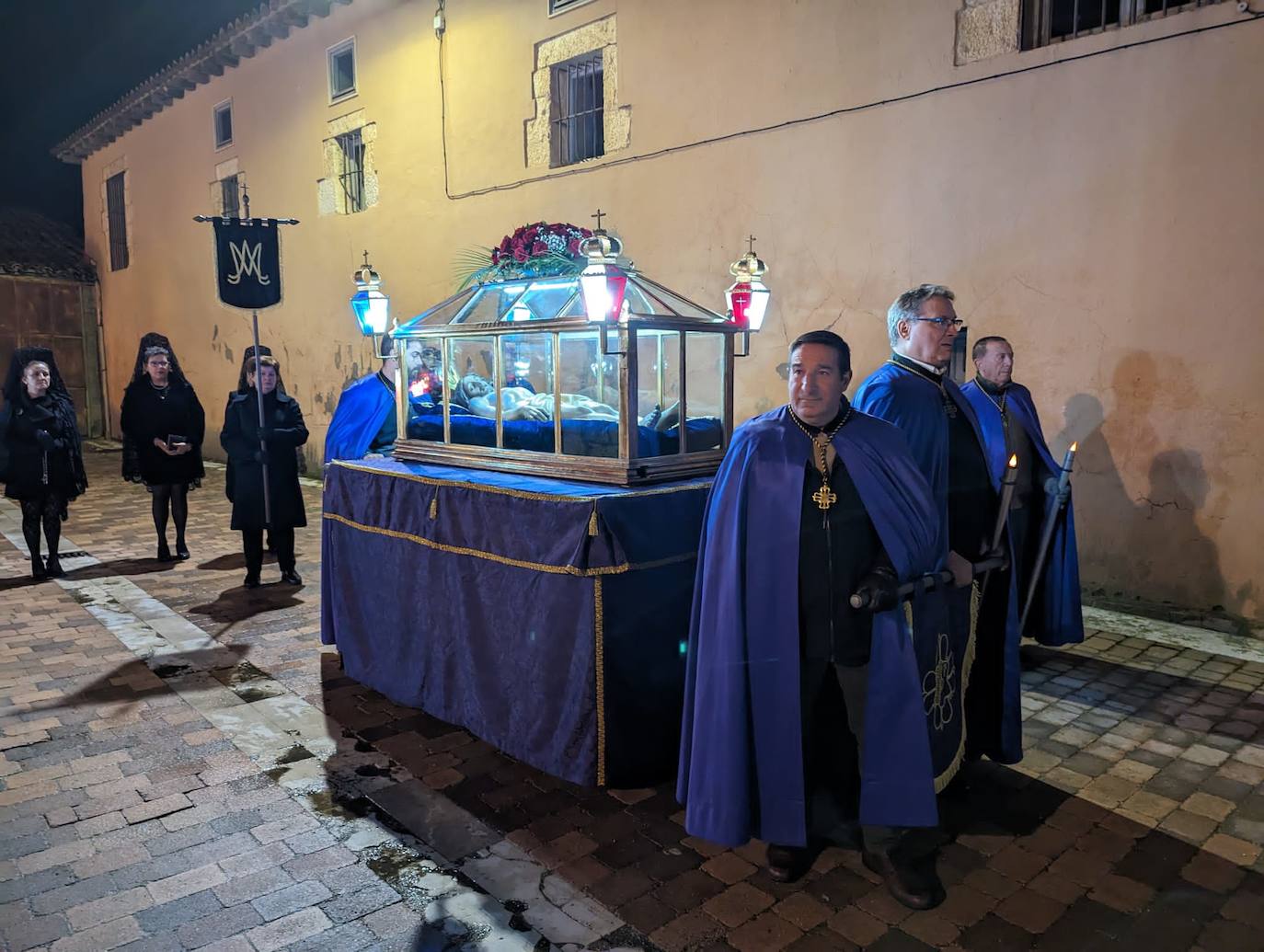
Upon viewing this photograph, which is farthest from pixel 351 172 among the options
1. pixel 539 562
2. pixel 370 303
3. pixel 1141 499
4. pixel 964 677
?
pixel 964 677

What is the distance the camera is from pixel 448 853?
3221mm

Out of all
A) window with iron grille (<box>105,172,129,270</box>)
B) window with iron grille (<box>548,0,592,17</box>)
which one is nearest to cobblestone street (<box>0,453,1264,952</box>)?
window with iron grille (<box>548,0,592,17</box>)

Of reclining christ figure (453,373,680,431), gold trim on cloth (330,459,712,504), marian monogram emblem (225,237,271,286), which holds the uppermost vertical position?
marian monogram emblem (225,237,271,286)

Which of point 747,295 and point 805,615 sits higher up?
point 747,295

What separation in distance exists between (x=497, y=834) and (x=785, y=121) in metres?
6.66

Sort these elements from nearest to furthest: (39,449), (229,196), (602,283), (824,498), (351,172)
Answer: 1. (824,498)
2. (602,283)
3. (39,449)
4. (351,172)
5. (229,196)

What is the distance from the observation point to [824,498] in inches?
113

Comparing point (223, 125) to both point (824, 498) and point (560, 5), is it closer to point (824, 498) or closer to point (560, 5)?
point (560, 5)

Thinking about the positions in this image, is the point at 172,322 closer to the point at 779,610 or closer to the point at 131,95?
the point at 131,95

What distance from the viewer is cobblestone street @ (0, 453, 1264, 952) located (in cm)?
278

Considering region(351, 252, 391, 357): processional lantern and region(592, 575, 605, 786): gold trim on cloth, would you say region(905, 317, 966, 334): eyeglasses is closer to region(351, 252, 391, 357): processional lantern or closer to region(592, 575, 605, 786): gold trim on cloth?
region(592, 575, 605, 786): gold trim on cloth

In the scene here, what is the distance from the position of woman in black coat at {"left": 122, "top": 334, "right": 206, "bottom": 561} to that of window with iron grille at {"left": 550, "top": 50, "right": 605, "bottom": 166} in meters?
4.76

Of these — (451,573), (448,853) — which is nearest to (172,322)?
(451,573)

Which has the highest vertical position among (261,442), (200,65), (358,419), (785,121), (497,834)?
(200,65)
